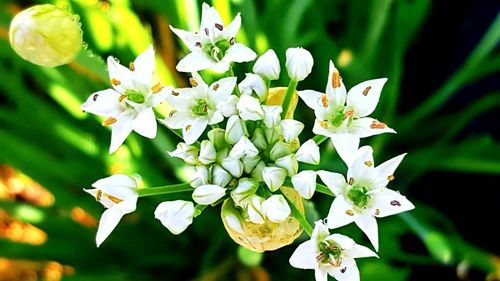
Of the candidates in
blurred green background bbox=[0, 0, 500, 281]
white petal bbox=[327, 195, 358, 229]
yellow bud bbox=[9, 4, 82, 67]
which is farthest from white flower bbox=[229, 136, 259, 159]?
blurred green background bbox=[0, 0, 500, 281]

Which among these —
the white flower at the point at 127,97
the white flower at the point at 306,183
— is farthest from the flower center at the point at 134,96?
the white flower at the point at 306,183

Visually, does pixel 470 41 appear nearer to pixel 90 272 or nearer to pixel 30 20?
pixel 90 272

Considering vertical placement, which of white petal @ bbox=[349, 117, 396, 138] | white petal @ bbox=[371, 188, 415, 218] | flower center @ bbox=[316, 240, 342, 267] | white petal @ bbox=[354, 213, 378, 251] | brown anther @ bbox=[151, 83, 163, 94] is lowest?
flower center @ bbox=[316, 240, 342, 267]

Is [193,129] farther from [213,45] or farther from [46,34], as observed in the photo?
[46,34]

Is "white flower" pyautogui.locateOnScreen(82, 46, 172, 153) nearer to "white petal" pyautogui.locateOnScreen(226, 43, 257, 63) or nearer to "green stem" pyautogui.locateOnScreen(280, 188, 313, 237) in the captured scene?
"white petal" pyautogui.locateOnScreen(226, 43, 257, 63)

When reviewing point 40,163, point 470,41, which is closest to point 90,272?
point 40,163

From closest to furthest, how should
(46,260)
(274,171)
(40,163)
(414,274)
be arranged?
1. (274,171)
2. (40,163)
3. (46,260)
4. (414,274)

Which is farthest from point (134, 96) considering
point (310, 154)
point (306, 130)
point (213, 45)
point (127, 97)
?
point (306, 130)
